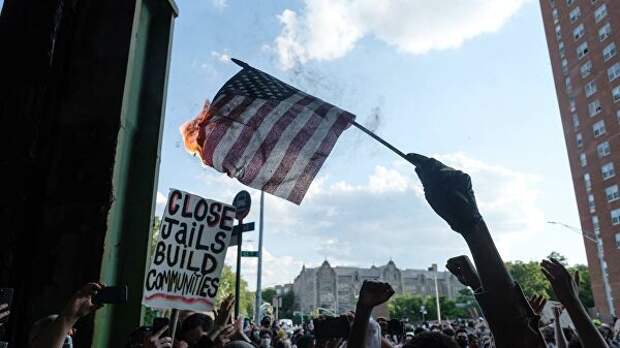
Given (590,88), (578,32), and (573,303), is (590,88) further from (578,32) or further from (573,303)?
(573,303)

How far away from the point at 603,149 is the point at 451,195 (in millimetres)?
68763

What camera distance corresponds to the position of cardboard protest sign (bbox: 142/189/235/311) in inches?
157

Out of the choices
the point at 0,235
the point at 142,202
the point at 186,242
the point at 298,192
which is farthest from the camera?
the point at 298,192

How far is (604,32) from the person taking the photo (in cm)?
6016

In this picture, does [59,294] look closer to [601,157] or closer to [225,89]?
[225,89]

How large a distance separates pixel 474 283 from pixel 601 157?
224 ft

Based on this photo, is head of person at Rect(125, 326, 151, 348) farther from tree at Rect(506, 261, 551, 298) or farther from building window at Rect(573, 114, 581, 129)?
tree at Rect(506, 261, 551, 298)

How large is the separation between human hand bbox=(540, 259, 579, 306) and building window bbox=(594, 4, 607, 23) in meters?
70.8

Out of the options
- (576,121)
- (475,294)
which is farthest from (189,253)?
(576,121)

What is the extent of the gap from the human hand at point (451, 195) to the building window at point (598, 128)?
225ft

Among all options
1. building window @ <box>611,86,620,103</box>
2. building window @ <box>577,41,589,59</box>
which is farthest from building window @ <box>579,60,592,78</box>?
building window @ <box>611,86,620,103</box>

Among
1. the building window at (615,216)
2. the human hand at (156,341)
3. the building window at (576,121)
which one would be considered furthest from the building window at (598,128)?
the human hand at (156,341)

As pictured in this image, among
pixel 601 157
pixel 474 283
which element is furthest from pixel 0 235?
pixel 601 157

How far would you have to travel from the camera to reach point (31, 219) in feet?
10.5
